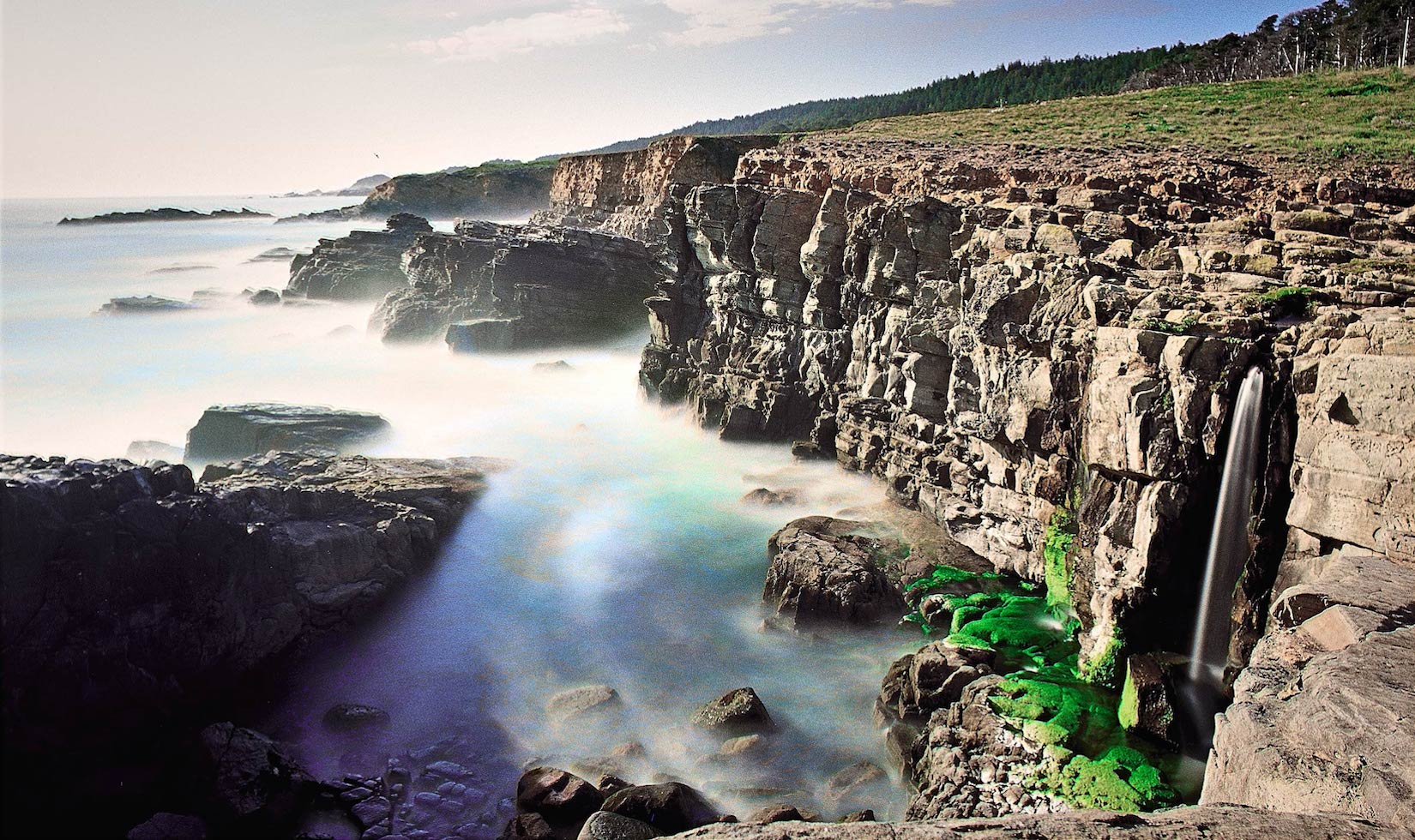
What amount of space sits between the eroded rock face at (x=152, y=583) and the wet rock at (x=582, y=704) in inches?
207

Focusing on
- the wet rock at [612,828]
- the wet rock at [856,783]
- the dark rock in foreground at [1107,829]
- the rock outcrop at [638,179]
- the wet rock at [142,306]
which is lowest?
the wet rock at [856,783]

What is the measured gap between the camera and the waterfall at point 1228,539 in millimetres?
13719

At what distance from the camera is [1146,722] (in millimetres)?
13508

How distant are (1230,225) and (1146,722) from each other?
39.6ft

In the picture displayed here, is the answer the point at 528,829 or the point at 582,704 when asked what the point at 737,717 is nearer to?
the point at 582,704

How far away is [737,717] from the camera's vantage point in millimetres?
14734

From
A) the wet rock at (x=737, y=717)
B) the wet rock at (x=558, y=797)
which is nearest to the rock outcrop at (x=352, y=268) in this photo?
the wet rock at (x=737, y=717)

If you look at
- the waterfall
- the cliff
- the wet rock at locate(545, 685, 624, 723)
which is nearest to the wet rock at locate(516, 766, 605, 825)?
the wet rock at locate(545, 685, 624, 723)

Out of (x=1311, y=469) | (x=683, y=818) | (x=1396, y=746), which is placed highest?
(x=1311, y=469)

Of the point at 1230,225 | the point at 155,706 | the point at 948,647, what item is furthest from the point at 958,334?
the point at 155,706

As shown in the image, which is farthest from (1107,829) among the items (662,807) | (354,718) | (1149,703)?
(354,718)

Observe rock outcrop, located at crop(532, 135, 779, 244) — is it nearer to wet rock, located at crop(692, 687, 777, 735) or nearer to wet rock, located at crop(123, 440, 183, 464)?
wet rock, located at crop(123, 440, 183, 464)

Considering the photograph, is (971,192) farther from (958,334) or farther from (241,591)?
(241,591)

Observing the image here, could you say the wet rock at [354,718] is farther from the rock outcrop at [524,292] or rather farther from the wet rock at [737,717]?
the rock outcrop at [524,292]
